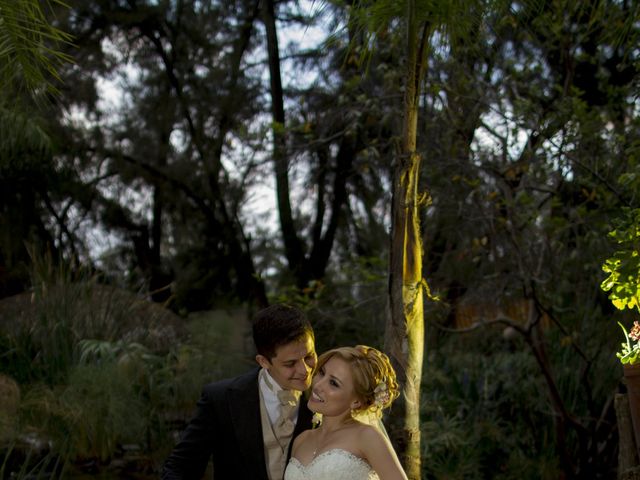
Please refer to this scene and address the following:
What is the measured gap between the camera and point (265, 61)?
1327 cm

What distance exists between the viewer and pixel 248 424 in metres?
3.42

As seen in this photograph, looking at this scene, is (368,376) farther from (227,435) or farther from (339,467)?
(227,435)

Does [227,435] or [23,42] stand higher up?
[23,42]

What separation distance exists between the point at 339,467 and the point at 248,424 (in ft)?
1.71

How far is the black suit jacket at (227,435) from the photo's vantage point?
341 cm

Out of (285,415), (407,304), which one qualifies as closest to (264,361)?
(285,415)

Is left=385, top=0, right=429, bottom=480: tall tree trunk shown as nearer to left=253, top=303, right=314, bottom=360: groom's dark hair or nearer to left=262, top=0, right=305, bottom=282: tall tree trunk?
left=253, top=303, right=314, bottom=360: groom's dark hair

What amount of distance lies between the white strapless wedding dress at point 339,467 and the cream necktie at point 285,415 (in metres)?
0.37

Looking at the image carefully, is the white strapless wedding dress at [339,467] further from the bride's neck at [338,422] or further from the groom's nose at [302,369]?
the groom's nose at [302,369]

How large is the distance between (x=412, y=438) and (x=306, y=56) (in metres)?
9.09

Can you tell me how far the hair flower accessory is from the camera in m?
3.13

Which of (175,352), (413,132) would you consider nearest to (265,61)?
(175,352)

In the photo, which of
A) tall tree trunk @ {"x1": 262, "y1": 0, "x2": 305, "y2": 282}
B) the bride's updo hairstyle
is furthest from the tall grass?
the bride's updo hairstyle

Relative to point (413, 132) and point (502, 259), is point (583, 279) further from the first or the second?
point (413, 132)
